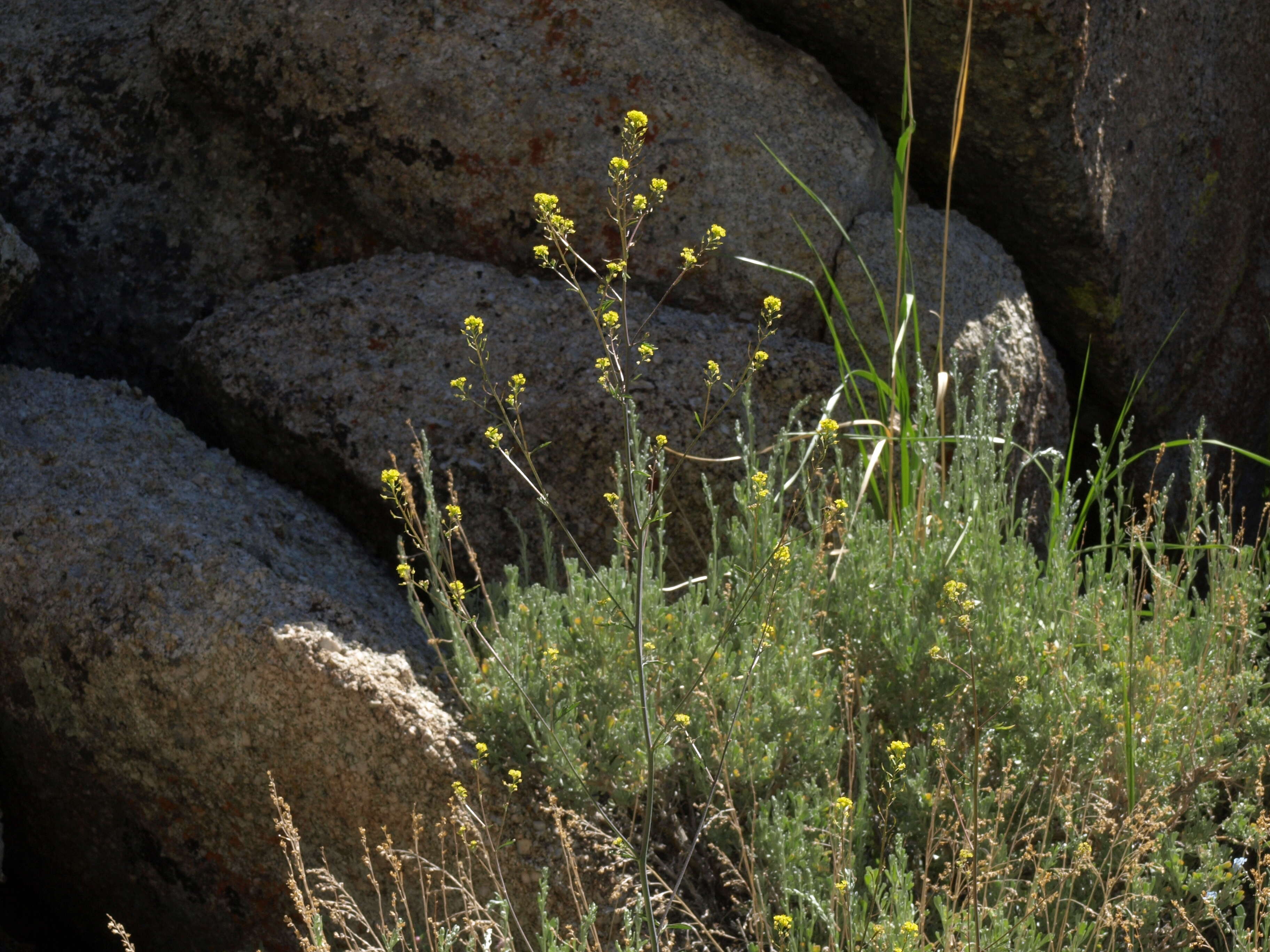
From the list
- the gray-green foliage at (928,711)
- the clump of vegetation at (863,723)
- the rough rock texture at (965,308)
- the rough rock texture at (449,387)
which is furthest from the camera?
the rough rock texture at (965,308)

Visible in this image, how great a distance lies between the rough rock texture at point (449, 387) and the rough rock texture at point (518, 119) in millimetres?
227

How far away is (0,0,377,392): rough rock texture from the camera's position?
3.85m

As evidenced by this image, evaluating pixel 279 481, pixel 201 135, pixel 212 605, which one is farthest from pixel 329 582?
pixel 201 135

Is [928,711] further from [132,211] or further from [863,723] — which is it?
[132,211]

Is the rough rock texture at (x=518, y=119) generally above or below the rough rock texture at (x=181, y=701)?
above

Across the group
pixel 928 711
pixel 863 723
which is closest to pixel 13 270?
pixel 863 723

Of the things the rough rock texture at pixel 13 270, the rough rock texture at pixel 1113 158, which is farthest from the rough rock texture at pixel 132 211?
the rough rock texture at pixel 1113 158

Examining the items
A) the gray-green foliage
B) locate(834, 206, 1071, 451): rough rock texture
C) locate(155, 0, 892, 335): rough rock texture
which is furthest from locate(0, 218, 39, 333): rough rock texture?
locate(834, 206, 1071, 451): rough rock texture

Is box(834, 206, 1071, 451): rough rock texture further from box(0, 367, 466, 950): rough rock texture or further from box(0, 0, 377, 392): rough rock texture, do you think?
box(0, 367, 466, 950): rough rock texture

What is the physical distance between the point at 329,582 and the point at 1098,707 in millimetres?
1815

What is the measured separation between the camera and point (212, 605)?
2752mm

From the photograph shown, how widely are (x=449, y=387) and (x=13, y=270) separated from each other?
48.7 inches

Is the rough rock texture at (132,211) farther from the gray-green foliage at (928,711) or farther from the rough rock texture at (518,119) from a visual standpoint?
the gray-green foliage at (928,711)

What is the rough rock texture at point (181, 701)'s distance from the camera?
2.65 meters
